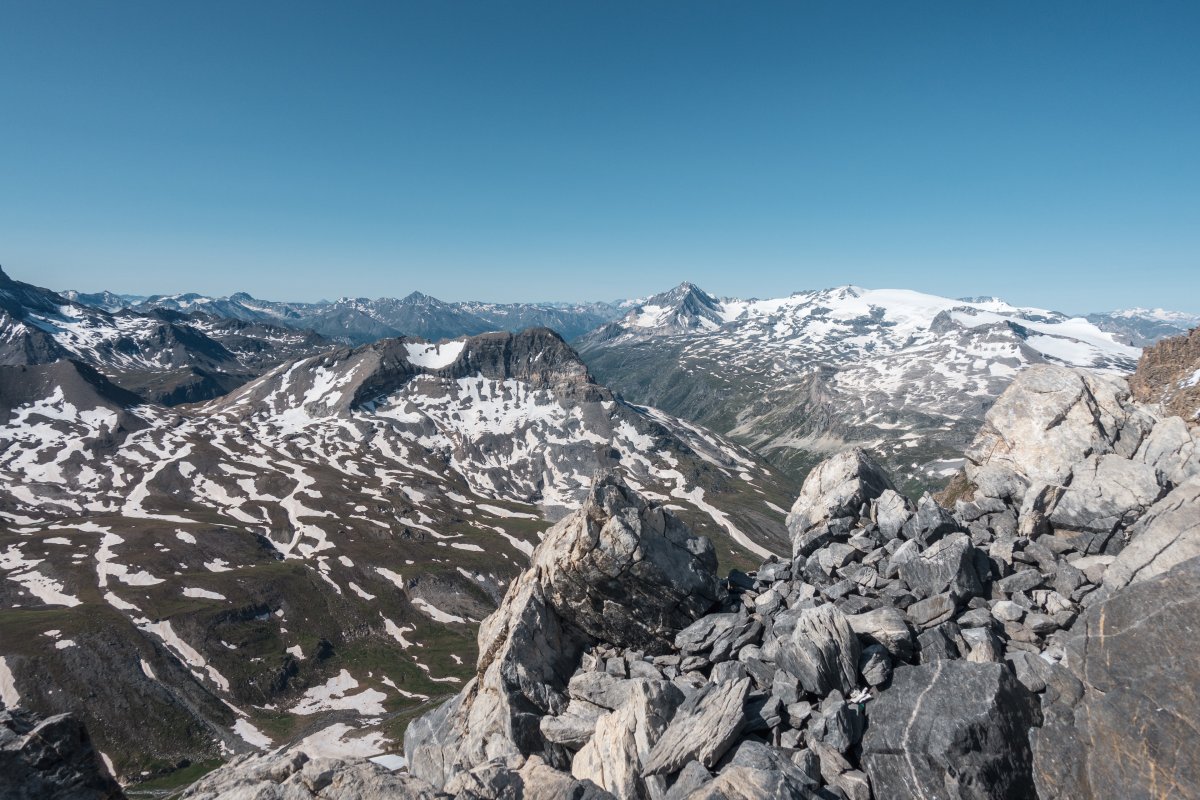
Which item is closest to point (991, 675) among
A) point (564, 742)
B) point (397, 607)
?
point (564, 742)

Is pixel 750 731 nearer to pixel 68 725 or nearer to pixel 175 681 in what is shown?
pixel 68 725

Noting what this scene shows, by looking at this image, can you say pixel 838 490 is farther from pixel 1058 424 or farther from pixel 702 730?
pixel 702 730

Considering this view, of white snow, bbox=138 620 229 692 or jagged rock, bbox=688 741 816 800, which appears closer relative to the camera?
jagged rock, bbox=688 741 816 800

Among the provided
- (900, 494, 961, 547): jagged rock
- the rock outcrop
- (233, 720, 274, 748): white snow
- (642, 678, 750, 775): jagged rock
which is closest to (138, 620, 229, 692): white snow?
(233, 720, 274, 748): white snow

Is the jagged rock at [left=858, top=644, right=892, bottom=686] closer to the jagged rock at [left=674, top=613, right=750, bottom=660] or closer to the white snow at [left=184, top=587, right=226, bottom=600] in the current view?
the jagged rock at [left=674, top=613, right=750, bottom=660]

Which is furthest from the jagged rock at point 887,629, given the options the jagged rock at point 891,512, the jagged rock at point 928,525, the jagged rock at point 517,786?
the jagged rock at point 517,786

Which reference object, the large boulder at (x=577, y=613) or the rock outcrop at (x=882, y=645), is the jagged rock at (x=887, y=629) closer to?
the rock outcrop at (x=882, y=645)
